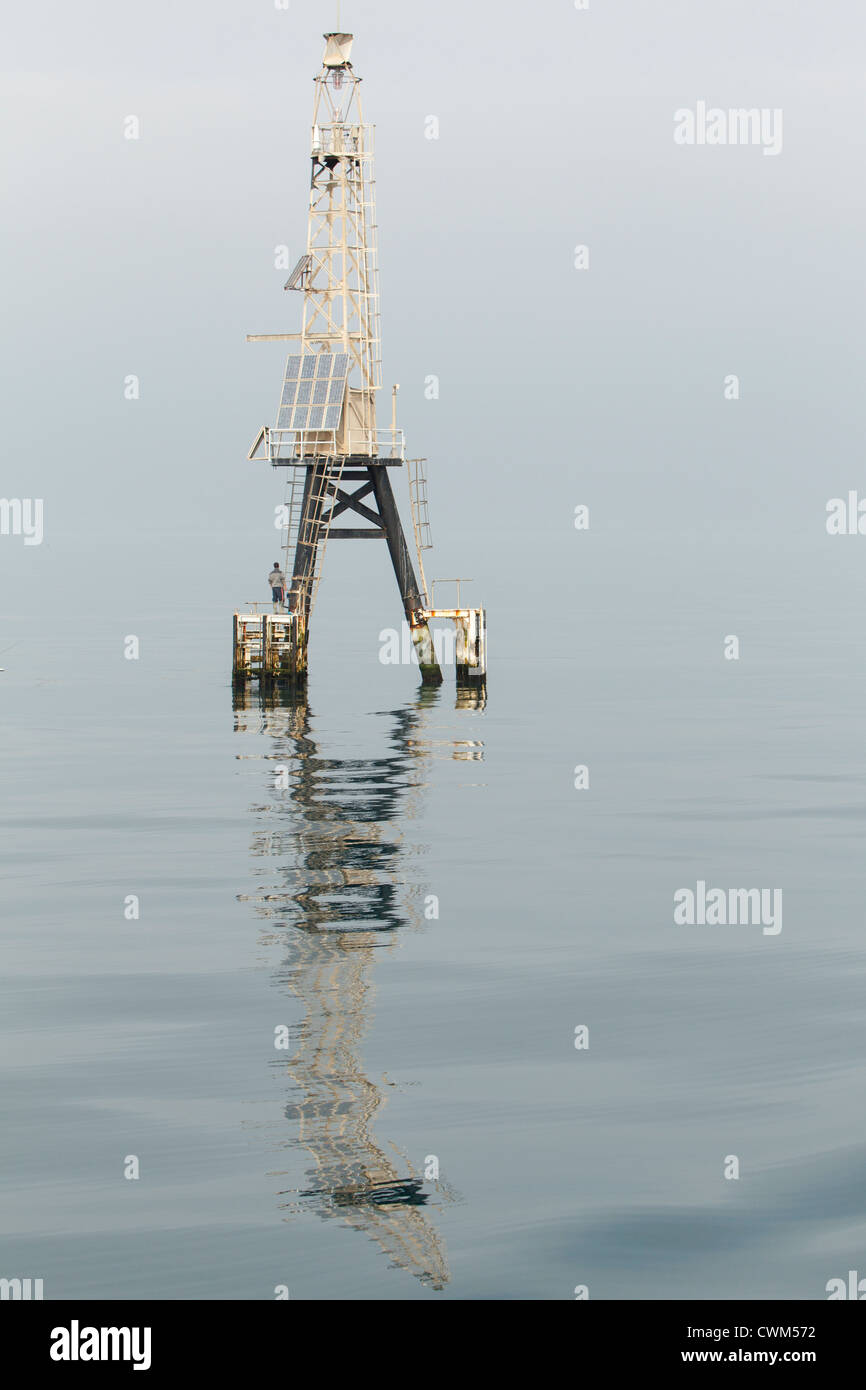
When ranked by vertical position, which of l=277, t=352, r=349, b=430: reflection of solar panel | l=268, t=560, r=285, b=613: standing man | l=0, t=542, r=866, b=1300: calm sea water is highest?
l=277, t=352, r=349, b=430: reflection of solar panel

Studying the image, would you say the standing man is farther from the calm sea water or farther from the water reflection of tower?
the calm sea water

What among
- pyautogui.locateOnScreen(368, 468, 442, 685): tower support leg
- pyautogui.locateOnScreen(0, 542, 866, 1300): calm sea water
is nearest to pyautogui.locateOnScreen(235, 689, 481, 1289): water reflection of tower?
pyautogui.locateOnScreen(0, 542, 866, 1300): calm sea water

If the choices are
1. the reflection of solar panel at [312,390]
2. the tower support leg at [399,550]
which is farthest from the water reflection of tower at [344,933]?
the reflection of solar panel at [312,390]

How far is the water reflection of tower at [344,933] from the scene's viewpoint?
42.8 feet

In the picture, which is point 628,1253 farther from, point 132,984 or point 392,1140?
point 132,984

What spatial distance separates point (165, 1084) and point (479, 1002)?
13.8 ft

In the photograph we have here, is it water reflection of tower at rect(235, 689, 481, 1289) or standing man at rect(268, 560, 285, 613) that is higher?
standing man at rect(268, 560, 285, 613)

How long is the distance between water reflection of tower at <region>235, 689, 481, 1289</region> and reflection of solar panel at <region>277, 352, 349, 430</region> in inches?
372

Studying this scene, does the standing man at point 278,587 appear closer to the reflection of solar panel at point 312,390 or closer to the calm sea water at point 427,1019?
the reflection of solar panel at point 312,390

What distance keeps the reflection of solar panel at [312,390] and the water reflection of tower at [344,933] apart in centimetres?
945

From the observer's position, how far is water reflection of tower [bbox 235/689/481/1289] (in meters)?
13.0

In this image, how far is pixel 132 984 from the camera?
63.8 feet

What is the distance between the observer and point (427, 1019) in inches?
709
